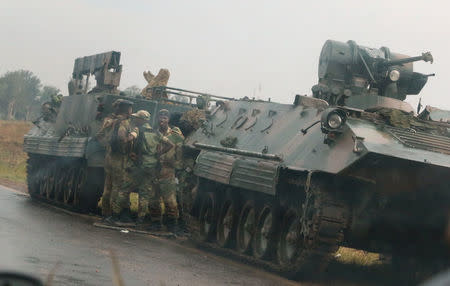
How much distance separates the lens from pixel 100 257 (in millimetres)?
9492

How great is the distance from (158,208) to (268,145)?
3081 millimetres

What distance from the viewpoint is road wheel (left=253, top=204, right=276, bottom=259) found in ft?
37.3

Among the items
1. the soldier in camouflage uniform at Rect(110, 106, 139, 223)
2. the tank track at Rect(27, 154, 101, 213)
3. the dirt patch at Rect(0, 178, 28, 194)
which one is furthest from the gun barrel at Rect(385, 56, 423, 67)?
the dirt patch at Rect(0, 178, 28, 194)

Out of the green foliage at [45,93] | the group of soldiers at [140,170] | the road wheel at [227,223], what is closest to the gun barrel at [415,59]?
the road wheel at [227,223]

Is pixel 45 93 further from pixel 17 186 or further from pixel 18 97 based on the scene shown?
pixel 17 186

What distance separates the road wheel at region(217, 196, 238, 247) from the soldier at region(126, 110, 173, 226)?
5.06 feet

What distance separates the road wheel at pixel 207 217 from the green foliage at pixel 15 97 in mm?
81605

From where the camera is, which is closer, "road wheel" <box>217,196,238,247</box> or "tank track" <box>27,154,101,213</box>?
"road wheel" <box>217,196,238,247</box>

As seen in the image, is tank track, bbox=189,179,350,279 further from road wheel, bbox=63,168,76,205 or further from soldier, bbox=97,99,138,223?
road wheel, bbox=63,168,76,205

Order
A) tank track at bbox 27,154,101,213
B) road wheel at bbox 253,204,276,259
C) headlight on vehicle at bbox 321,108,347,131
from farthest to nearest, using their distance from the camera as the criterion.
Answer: tank track at bbox 27,154,101,213, road wheel at bbox 253,204,276,259, headlight on vehicle at bbox 321,108,347,131

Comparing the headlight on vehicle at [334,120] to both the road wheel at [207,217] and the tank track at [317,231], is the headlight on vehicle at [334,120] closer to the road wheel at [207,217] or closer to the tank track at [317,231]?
the tank track at [317,231]

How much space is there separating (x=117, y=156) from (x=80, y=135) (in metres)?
3.75

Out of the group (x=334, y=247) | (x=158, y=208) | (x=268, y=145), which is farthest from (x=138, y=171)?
(x=334, y=247)

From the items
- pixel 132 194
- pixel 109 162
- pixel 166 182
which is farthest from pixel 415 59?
pixel 132 194
